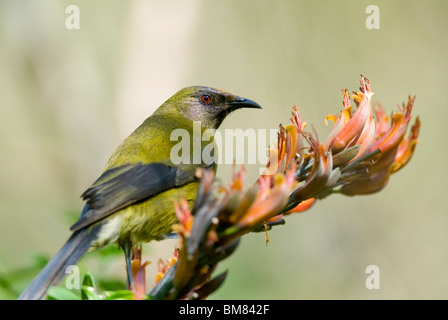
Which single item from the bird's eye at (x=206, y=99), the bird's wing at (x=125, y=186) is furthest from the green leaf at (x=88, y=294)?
the bird's eye at (x=206, y=99)

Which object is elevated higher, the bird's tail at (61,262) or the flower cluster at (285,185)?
the flower cluster at (285,185)

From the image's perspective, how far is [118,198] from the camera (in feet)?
10.6

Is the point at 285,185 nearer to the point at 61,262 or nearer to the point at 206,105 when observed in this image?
the point at 61,262

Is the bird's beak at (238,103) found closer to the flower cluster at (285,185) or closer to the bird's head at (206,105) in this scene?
the bird's head at (206,105)

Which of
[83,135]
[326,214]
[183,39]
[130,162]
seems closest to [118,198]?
[130,162]

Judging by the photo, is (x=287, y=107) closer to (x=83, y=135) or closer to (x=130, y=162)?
(x=83, y=135)

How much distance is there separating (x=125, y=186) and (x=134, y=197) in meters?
0.09

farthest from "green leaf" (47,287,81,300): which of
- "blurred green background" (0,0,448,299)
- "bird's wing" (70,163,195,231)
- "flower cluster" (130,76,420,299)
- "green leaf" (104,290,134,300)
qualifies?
"blurred green background" (0,0,448,299)

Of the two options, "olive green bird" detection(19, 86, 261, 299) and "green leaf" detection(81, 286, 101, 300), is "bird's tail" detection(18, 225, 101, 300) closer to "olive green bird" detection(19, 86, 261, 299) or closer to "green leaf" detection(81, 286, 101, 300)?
"olive green bird" detection(19, 86, 261, 299)

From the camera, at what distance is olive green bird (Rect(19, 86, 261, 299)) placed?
281 centimetres

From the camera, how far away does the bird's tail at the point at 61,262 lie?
2.21 metres

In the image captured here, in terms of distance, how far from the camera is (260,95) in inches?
287

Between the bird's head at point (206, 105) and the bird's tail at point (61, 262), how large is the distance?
199 cm

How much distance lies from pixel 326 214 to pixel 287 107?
1424 mm
